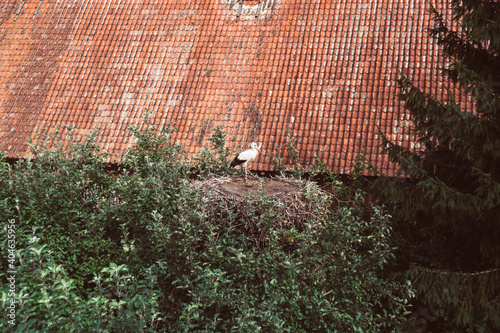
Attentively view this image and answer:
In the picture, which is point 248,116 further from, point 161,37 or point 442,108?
point 442,108

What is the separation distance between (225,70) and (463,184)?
8.13m

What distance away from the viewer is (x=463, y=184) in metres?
7.27

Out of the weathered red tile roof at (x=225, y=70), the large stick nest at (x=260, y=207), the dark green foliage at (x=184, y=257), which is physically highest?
the weathered red tile roof at (x=225, y=70)

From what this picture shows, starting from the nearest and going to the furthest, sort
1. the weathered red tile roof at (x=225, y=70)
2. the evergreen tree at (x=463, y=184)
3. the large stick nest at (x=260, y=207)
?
the evergreen tree at (x=463, y=184), the large stick nest at (x=260, y=207), the weathered red tile roof at (x=225, y=70)

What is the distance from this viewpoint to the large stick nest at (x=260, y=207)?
653 cm

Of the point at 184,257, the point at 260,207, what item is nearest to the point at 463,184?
the point at 260,207

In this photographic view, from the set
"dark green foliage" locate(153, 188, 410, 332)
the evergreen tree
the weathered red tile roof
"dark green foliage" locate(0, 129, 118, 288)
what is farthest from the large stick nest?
the weathered red tile roof

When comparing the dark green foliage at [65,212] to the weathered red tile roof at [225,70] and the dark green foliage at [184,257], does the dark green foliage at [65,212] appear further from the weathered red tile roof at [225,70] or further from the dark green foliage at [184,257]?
the weathered red tile roof at [225,70]

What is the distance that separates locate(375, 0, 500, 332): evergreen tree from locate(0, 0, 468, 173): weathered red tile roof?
4212mm

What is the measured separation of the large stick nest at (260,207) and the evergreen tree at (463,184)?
1125 mm

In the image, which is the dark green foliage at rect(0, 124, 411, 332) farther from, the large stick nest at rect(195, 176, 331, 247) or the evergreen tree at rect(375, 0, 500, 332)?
the evergreen tree at rect(375, 0, 500, 332)

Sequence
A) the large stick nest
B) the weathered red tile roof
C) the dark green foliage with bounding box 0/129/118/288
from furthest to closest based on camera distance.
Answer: the weathered red tile roof → the dark green foliage with bounding box 0/129/118/288 → the large stick nest

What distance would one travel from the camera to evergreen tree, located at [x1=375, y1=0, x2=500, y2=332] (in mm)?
6262

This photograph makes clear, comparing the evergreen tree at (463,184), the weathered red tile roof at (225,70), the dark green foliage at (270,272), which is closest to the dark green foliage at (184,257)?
the dark green foliage at (270,272)
